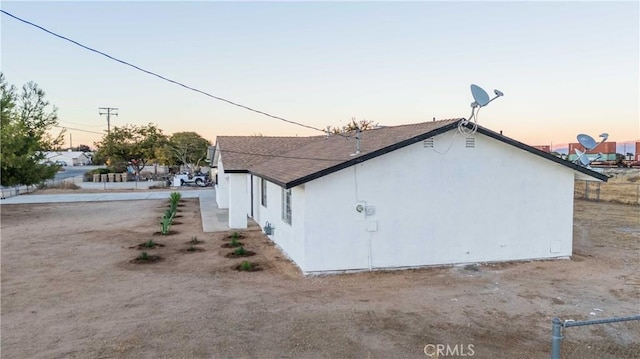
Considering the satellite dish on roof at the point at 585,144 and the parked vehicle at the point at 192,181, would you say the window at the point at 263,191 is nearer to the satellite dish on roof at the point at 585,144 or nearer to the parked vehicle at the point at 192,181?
the satellite dish on roof at the point at 585,144

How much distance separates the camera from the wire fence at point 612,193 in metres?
26.6

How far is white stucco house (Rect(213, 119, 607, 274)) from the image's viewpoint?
33.7ft

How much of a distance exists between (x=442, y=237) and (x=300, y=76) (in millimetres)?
11928

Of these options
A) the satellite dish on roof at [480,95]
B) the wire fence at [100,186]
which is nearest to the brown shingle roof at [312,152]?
the satellite dish on roof at [480,95]

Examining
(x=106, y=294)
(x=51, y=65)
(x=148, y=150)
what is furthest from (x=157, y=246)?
(x=148, y=150)

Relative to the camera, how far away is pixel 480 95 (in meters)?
9.70

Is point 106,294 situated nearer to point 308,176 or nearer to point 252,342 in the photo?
point 252,342

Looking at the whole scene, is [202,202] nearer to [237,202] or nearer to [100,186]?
[237,202]

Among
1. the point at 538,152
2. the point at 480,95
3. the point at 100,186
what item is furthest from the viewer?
the point at 100,186

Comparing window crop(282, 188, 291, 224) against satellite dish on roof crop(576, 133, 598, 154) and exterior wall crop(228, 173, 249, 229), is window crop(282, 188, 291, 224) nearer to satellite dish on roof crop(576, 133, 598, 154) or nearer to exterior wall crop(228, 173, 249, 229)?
exterior wall crop(228, 173, 249, 229)

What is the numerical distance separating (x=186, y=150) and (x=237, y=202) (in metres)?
44.4

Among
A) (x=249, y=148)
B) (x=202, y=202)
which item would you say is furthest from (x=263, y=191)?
(x=202, y=202)

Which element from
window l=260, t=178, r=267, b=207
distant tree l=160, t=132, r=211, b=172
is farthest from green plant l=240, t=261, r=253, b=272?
distant tree l=160, t=132, r=211, b=172

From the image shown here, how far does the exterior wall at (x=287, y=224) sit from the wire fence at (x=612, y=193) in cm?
1899
